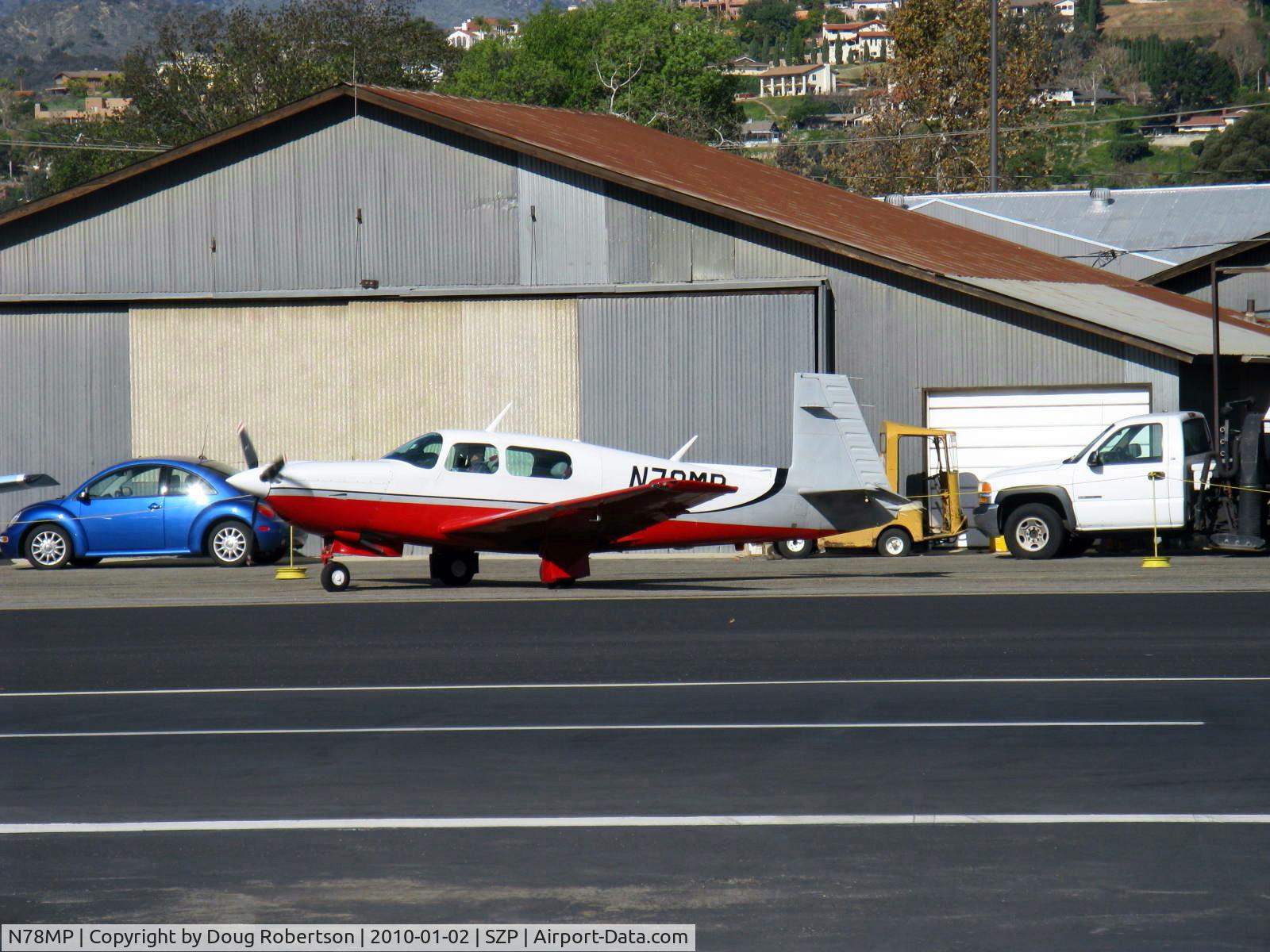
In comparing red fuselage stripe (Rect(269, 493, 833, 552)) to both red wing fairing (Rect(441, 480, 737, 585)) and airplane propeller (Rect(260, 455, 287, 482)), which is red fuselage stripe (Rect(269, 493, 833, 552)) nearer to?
red wing fairing (Rect(441, 480, 737, 585))

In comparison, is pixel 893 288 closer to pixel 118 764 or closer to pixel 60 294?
pixel 60 294

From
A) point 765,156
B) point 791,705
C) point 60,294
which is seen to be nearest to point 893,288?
point 60,294

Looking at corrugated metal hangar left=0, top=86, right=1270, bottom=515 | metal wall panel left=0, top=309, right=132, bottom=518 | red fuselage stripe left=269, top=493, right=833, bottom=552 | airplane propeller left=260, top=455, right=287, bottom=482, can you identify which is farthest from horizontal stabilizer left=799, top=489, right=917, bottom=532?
metal wall panel left=0, top=309, right=132, bottom=518

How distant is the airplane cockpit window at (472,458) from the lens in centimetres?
2062

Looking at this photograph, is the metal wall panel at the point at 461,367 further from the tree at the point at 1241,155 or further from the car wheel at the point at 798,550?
the tree at the point at 1241,155

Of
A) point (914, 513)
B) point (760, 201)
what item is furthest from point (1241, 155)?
point (914, 513)

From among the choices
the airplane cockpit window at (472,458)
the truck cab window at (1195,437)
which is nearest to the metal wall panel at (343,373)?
the airplane cockpit window at (472,458)

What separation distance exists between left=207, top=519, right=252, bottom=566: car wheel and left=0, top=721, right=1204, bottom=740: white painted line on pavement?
1524cm

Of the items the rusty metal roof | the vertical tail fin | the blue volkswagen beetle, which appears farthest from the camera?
the rusty metal roof

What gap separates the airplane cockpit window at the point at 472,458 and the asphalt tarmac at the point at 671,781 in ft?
16.2

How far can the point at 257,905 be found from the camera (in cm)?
650

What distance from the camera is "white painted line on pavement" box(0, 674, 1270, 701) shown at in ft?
39.4

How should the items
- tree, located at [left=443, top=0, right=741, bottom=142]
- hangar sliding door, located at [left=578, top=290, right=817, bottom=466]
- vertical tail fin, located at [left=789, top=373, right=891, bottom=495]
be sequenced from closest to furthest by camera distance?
1. vertical tail fin, located at [left=789, top=373, right=891, bottom=495]
2. hangar sliding door, located at [left=578, top=290, right=817, bottom=466]
3. tree, located at [left=443, top=0, right=741, bottom=142]

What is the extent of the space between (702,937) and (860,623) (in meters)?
10.4
